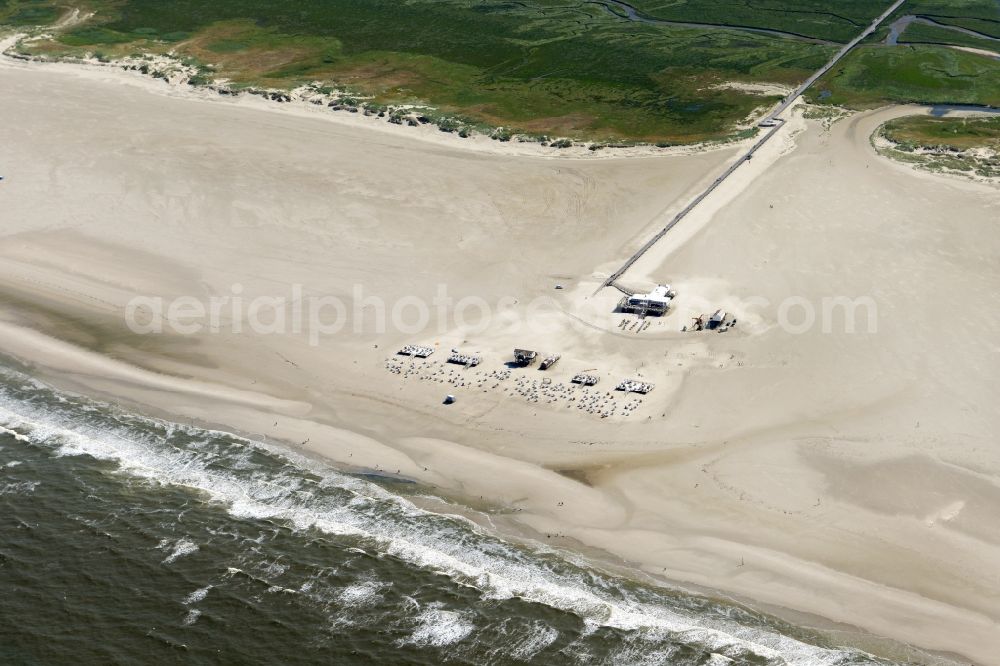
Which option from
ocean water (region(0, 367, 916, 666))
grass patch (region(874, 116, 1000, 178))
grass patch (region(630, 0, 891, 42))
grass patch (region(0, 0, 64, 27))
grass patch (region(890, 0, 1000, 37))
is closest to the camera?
ocean water (region(0, 367, 916, 666))

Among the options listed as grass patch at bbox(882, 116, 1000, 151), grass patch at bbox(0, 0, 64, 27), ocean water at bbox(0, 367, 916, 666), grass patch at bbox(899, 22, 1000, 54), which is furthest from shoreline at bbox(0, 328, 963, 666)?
grass patch at bbox(899, 22, 1000, 54)

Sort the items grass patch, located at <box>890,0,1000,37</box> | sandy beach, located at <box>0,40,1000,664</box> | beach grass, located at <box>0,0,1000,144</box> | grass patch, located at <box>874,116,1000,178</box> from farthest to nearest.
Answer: grass patch, located at <box>890,0,1000,37</box> < beach grass, located at <box>0,0,1000,144</box> < grass patch, located at <box>874,116,1000,178</box> < sandy beach, located at <box>0,40,1000,664</box>

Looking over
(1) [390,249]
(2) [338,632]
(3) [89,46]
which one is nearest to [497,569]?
(2) [338,632]

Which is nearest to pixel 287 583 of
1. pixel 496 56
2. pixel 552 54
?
pixel 496 56

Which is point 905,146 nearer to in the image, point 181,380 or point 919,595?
point 919,595

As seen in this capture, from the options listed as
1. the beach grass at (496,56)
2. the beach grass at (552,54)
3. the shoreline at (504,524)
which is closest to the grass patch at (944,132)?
the beach grass at (552,54)

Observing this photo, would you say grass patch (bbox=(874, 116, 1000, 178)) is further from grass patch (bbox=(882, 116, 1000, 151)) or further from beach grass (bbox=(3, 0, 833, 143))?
beach grass (bbox=(3, 0, 833, 143))

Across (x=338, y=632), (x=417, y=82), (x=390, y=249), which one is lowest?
(x=338, y=632)
